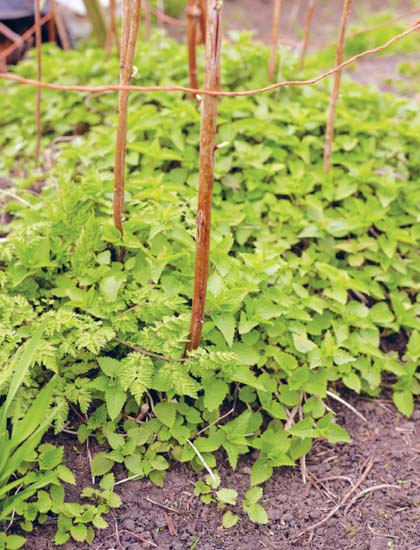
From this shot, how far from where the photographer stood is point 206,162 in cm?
165

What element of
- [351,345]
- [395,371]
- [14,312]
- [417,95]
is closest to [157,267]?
[14,312]

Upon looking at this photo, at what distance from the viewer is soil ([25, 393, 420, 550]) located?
1.82 m

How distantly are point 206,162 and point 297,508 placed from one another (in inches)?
44.4

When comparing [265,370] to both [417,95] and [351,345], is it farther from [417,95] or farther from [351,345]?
[417,95]

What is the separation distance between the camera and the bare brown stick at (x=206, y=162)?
146cm

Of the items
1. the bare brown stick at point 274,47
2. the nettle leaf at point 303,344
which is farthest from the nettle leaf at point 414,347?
the bare brown stick at point 274,47

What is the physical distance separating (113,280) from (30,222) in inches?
19.9

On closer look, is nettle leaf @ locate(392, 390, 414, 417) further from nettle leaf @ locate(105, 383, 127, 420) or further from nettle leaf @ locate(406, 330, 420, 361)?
nettle leaf @ locate(105, 383, 127, 420)

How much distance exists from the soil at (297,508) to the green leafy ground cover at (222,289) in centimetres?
5

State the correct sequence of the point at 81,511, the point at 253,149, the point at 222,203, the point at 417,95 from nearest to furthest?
the point at 81,511
the point at 222,203
the point at 253,149
the point at 417,95

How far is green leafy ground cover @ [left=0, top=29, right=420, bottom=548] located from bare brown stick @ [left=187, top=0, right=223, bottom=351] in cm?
9

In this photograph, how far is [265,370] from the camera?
2.23 meters

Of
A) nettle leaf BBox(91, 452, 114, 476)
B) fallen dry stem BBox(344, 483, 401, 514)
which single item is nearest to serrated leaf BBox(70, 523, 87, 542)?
nettle leaf BBox(91, 452, 114, 476)

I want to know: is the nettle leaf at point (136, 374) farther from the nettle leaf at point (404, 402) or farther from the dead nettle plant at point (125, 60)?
the nettle leaf at point (404, 402)
